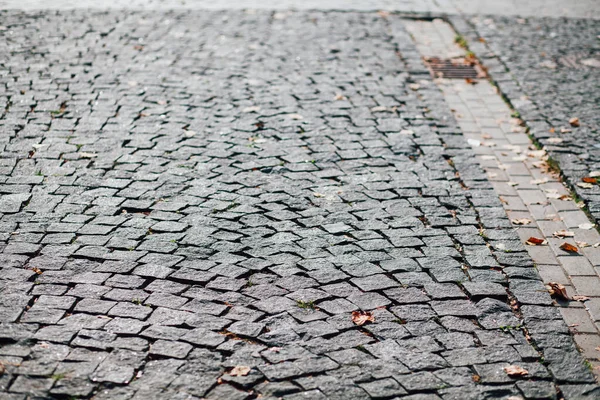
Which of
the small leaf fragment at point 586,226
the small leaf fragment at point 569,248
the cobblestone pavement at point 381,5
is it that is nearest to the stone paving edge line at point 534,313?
the small leaf fragment at point 569,248

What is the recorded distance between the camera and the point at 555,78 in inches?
359

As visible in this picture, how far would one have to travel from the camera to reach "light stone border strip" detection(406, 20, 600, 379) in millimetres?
4801

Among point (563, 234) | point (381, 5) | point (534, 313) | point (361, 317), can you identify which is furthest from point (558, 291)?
point (381, 5)

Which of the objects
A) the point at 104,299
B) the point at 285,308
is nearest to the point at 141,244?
the point at 104,299

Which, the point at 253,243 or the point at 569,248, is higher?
the point at 253,243

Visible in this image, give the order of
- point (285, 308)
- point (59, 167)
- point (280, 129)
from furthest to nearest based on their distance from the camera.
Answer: point (280, 129), point (59, 167), point (285, 308)

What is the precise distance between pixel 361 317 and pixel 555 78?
607 centimetres

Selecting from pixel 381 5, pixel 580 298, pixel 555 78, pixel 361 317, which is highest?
pixel 381 5

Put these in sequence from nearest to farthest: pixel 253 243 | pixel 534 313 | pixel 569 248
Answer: pixel 534 313, pixel 253 243, pixel 569 248

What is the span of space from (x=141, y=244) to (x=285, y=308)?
55.6 inches

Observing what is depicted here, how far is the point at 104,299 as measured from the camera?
4.63 meters

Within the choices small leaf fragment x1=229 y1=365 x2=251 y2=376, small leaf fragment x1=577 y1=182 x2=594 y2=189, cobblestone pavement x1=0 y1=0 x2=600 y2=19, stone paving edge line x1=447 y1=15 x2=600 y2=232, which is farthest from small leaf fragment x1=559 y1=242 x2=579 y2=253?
cobblestone pavement x1=0 y1=0 x2=600 y2=19

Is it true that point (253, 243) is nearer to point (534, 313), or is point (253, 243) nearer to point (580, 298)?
point (534, 313)

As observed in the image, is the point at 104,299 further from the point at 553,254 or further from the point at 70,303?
the point at 553,254
